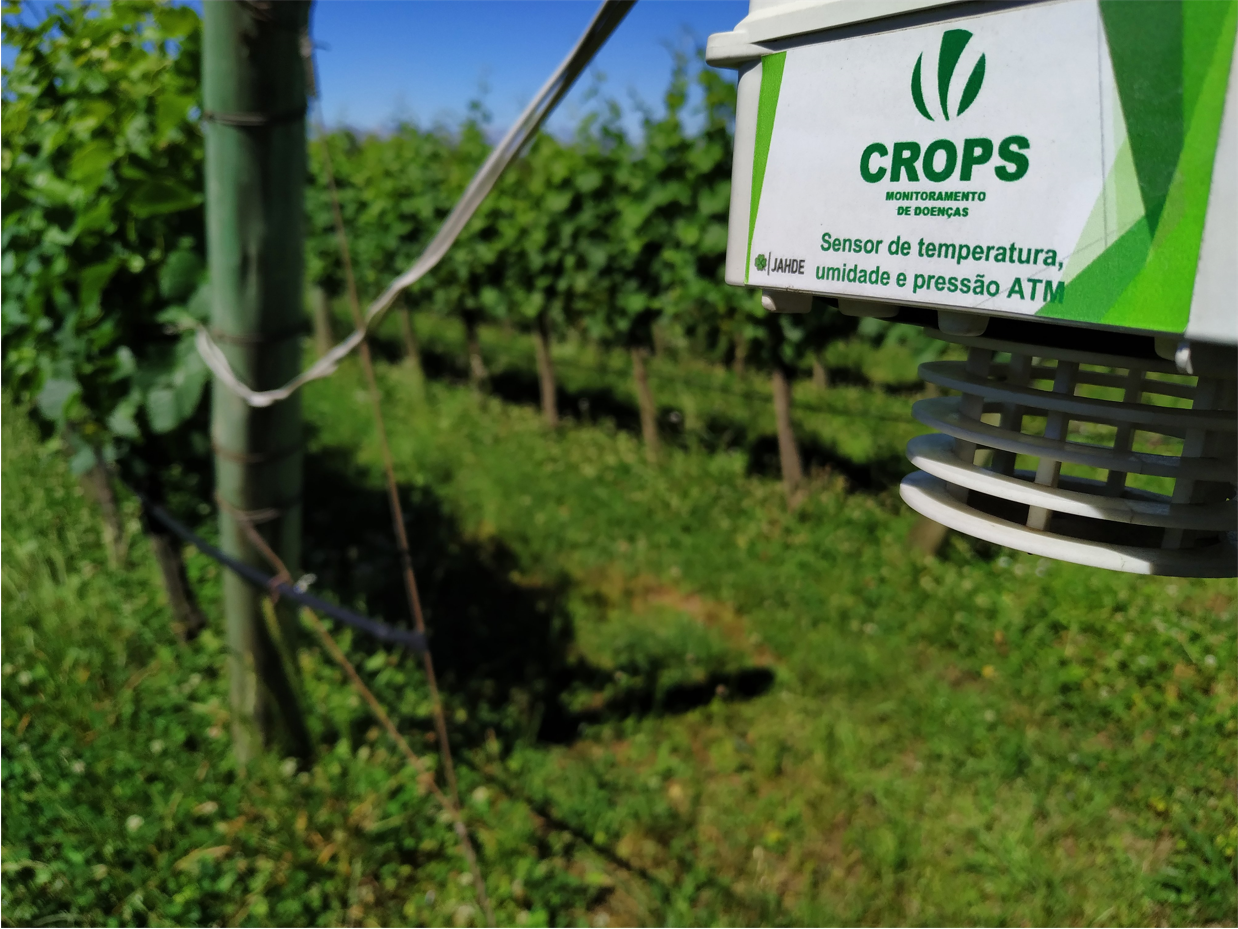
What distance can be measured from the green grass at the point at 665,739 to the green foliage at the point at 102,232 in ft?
3.13

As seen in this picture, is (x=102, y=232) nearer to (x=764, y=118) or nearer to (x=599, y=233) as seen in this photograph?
(x=764, y=118)

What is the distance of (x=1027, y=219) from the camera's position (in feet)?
2.48

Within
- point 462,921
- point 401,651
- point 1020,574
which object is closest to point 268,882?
point 462,921

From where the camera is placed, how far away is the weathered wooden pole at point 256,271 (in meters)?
2.05

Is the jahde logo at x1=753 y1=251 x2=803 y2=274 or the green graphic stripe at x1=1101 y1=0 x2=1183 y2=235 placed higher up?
the green graphic stripe at x1=1101 y1=0 x2=1183 y2=235

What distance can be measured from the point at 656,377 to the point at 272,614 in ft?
21.9

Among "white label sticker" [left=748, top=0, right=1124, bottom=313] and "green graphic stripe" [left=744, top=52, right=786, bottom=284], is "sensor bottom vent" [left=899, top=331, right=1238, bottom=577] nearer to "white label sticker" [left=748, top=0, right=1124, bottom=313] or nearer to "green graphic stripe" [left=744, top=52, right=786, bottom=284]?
"white label sticker" [left=748, top=0, right=1124, bottom=313]

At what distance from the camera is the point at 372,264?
11078 mm

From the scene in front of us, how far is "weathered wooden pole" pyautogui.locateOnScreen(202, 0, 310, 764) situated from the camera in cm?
205

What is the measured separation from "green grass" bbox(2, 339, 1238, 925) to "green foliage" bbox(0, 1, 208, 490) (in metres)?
0.95

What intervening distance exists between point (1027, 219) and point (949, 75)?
6.3 inches

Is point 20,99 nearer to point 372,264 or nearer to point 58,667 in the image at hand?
point 58,667

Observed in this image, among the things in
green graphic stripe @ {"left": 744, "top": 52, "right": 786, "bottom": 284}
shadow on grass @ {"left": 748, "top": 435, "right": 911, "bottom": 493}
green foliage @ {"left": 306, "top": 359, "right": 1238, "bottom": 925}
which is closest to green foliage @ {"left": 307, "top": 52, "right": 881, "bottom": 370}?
shadow on grass @ {"left": 748, "top": 435, "right": 911, "bottom": 493}

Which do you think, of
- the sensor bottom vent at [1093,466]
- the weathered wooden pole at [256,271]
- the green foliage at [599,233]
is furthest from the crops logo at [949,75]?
the green foliage at [599,233]
